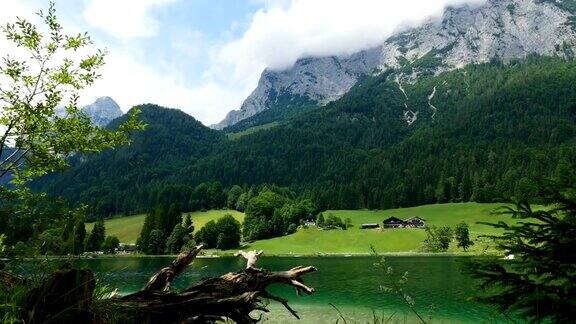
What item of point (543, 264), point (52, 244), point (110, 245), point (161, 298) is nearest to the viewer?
point (52, 244)

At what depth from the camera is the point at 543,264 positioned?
5469 mm

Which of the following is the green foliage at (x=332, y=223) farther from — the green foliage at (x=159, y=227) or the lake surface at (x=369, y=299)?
the lake surface at (x=369, y=299)

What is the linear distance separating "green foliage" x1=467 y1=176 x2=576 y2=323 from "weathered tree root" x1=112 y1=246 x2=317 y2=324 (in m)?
2.71

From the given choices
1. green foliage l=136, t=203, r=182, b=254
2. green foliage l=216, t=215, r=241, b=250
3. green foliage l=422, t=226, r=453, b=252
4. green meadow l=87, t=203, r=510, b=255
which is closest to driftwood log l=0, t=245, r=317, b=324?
green meadow l=87, t=203, r=510, b=255

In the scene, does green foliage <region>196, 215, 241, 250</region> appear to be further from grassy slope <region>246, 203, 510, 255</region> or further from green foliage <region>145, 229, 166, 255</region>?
green foliage <region>145, 229, 166, 255</region>

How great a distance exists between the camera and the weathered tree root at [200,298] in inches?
227

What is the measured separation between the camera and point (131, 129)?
13133 millimetres

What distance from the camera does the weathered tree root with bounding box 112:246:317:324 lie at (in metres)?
5.75

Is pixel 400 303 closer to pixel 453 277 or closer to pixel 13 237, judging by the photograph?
pixel 453 277

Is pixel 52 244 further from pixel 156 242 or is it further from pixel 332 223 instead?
Answer: pixel 332 223

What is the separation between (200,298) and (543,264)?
413cm

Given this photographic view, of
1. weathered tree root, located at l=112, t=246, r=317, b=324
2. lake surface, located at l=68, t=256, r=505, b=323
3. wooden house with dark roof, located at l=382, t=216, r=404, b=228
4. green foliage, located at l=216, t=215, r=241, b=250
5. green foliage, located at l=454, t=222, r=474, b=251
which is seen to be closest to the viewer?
weathered tree root, located at l=112, t=246, r=317, b=324

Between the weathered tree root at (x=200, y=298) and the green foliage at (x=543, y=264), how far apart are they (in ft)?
8.89

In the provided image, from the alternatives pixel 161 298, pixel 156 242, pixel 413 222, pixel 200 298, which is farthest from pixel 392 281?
pixel 413 222
